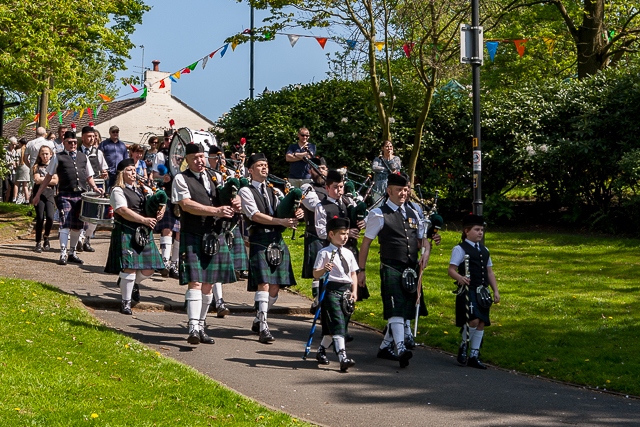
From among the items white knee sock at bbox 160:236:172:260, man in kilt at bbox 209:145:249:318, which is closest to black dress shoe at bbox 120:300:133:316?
man in kilt at bbox 209:145:249:318

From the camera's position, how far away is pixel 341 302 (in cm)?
866

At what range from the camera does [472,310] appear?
9312 millimetres

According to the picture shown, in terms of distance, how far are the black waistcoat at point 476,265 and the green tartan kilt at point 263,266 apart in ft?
5.85

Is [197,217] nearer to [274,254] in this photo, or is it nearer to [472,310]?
[274,254]

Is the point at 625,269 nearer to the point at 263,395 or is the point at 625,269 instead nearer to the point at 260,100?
the point at 263,395

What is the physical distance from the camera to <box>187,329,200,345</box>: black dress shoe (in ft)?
29.7

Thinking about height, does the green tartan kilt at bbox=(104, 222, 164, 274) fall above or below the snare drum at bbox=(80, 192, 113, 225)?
below

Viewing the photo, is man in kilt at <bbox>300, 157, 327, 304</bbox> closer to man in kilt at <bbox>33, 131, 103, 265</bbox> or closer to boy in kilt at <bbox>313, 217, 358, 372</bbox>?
boy in kilt at <bbox>313, 217, 358, 372</bbox>

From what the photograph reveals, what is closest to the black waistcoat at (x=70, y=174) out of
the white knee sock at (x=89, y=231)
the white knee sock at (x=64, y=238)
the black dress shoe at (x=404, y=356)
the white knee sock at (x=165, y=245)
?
the white knee sock at (x=64, y=238)

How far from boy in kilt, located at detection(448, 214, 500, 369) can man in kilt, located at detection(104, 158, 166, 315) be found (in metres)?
3.36

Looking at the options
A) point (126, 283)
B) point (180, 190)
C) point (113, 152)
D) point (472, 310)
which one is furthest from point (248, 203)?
point (113, 152)

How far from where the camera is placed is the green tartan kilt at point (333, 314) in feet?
28.1

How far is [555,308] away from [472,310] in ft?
9.96

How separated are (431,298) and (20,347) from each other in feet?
20.5
